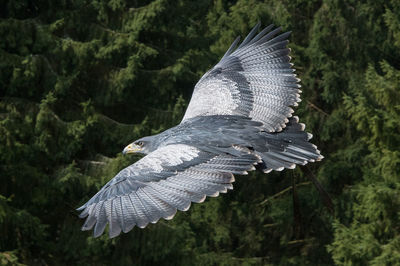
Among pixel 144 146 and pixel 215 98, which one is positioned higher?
pixel 215 98

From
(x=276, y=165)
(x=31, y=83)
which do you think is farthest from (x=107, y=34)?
(x=276, y=165)

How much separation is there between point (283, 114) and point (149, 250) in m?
5.39

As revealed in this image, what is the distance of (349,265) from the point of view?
15.1 metres

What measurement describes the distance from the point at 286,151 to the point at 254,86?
1587 mm

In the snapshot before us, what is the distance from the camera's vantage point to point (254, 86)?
11086mm

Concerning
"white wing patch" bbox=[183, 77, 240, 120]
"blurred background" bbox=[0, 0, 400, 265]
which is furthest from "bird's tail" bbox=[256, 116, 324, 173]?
"blurred background" bbox=[0, 0, 400, 265]

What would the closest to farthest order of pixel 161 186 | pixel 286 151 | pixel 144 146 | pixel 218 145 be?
1. pixel 161 186
2. pixel 218 145
3. pixel 286 151
4. pixel 144 146

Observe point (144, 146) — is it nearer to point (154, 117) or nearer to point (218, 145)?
point (218, 145)

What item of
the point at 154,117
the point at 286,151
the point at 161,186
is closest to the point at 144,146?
the point at 161,186

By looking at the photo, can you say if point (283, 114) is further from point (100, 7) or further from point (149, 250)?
point (100, 7)

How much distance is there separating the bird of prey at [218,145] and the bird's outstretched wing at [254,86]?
0.01m

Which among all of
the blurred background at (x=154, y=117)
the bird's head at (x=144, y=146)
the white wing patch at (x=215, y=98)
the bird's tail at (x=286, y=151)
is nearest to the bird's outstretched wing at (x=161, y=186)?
the bird's tail at (x=286, y=151)

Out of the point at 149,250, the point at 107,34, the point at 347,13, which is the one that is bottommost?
the point at 149,250

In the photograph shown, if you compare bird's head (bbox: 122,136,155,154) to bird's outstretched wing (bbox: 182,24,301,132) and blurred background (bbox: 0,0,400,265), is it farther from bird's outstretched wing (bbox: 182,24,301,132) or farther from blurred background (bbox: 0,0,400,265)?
blurred background (bbox: 0,0,400,265)
